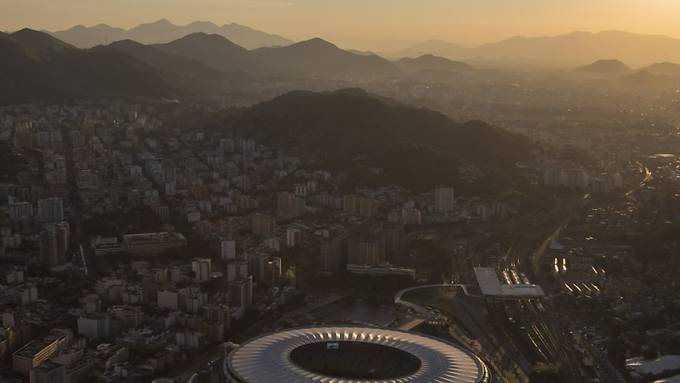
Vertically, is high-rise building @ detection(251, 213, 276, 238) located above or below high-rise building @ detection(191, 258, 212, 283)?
above

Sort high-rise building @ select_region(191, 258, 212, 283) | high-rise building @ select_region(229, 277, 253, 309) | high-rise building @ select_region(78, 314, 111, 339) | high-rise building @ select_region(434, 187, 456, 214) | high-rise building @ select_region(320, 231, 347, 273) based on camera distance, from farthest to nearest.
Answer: high-rise building @ select_region(434, 187, 456, 214), high-rise building @ select_region(320, 231, 347, 273), high-rise building @ select_region(191, 258, 212, 283), high-rise building @ select_region(229, 277, 253, 309), high-rise building @ select_region(78, 314, 111, 339)

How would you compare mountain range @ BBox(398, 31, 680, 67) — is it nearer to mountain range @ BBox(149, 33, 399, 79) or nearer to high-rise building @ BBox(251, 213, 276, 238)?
mountain range @ BBox(149, 33, 399, 79)

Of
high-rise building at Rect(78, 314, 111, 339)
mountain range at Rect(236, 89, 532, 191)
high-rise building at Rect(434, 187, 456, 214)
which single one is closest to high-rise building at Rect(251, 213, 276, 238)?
high-rise building at Rect(434, 187, 456, 214)

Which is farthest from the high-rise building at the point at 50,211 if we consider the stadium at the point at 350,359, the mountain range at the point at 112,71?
the mountain range at the point at 112,71

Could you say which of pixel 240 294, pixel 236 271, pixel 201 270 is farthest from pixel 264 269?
pixel 240 294

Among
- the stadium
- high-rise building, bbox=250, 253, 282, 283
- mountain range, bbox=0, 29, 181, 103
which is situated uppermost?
mountain range, bbox=0, 29, 181, 103

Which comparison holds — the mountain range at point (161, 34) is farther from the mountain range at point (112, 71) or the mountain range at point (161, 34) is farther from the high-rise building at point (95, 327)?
the high-rise building at point (95, 327)
